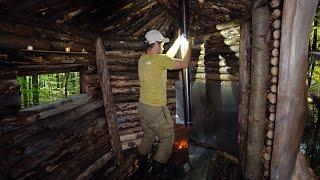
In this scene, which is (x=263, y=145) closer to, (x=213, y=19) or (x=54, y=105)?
(x=213, y=19)

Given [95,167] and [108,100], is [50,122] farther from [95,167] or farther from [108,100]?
[108,100]

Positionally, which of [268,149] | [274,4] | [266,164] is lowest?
[266,164]

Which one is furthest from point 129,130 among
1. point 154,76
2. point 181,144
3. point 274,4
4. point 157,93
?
point 274,4

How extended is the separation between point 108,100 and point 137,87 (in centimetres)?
97

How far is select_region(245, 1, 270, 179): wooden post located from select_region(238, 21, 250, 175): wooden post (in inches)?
20.9

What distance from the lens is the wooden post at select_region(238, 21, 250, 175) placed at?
15.8 ft

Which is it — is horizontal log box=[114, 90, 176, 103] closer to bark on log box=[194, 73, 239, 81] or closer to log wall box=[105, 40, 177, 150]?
log wall box=[105, 40, 177, 150]

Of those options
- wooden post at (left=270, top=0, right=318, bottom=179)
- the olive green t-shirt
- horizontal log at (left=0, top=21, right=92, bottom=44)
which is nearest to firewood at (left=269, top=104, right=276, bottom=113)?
wooden post at (left=270, top=0, right=318, bottom=179)

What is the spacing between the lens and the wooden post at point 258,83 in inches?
160

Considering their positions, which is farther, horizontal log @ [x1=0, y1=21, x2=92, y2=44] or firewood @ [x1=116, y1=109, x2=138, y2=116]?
firewood @ [x1=116, y1=109, x2=138, y2=116]

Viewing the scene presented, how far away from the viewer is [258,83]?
421cm

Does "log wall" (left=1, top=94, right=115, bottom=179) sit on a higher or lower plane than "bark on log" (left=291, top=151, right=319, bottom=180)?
higher

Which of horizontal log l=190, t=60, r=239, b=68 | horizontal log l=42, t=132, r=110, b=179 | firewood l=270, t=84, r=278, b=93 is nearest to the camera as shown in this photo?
firewood l=270, t=84, r=278, b=93

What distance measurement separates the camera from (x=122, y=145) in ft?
20.7
